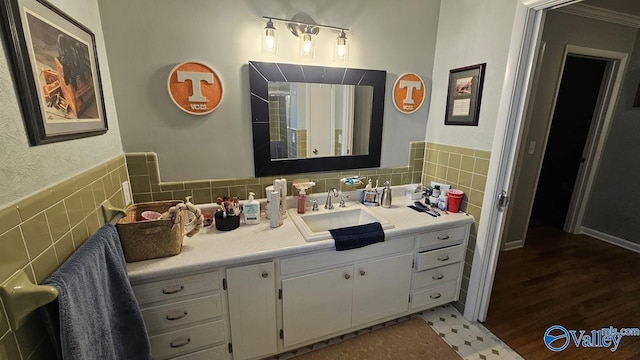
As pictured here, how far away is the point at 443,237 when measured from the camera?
5.82 ft

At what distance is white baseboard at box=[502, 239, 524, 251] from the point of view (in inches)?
114

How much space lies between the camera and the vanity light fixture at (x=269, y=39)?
1.54m

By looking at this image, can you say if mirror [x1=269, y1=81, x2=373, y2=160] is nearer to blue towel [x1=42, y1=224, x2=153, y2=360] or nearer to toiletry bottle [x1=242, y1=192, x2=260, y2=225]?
toiletry bottle [x1=242, y1=192, x2=260, y2=225]

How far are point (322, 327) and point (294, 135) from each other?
1241 millimetres

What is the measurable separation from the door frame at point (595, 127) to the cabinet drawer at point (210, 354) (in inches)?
140

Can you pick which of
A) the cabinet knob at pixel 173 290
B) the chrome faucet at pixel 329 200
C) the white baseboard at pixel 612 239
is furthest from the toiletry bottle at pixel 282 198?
the white baseboard at pixel 612 239

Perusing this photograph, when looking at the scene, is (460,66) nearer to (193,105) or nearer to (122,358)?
(193,105)

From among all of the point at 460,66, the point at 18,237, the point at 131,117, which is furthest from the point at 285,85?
the point at 18,237

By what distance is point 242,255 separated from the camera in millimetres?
1286

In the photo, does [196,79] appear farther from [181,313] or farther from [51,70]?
[181,313]

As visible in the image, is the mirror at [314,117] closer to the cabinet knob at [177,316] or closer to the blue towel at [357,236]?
the blue towel at [357,236]

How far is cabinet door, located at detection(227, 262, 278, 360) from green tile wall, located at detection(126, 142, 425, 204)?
595 mm

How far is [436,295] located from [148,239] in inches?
73.9

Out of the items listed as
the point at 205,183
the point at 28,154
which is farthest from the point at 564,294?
the point at 28,154
